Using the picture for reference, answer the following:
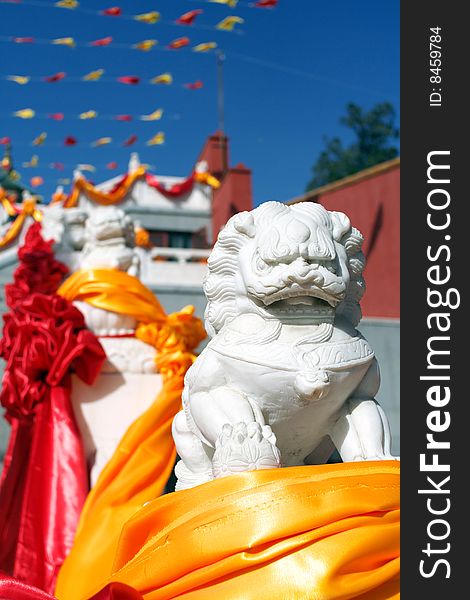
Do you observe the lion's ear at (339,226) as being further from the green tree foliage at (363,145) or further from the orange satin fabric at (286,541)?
the green tree foliage at (363,145)

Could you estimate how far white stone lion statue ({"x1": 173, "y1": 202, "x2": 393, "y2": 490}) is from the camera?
150cm

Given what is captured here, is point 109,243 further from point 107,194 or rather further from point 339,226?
point 107,194

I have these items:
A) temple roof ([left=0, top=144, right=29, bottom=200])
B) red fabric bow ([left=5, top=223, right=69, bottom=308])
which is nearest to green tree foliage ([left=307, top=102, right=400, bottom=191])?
temple roof ([left=0, top=144, right=29, bottom=200])

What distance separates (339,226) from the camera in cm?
163

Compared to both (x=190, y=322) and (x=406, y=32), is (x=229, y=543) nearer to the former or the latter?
(x=406, y=32)

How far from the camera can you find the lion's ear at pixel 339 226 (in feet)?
5.32

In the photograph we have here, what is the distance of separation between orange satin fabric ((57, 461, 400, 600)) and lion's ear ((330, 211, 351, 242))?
51cm

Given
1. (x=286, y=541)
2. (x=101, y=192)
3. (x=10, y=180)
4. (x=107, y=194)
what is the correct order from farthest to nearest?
(x=10, y=180)
(x=107, y=194)
(x=101, y=192)
(x=286, y=541)

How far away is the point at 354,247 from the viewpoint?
165cm

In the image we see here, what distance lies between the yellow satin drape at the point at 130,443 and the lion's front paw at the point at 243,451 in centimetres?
83

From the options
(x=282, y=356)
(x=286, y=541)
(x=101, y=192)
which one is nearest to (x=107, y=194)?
(x=101, y=192)

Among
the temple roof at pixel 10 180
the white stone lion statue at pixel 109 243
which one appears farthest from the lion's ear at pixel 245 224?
the temple roof at pixel 10 180

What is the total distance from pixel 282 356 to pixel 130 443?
1420 millimetres

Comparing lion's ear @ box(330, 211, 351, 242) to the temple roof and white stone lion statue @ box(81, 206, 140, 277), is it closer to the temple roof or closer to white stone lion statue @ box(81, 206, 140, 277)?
white stone lion statue @ box(81, 206, 140, 277)
